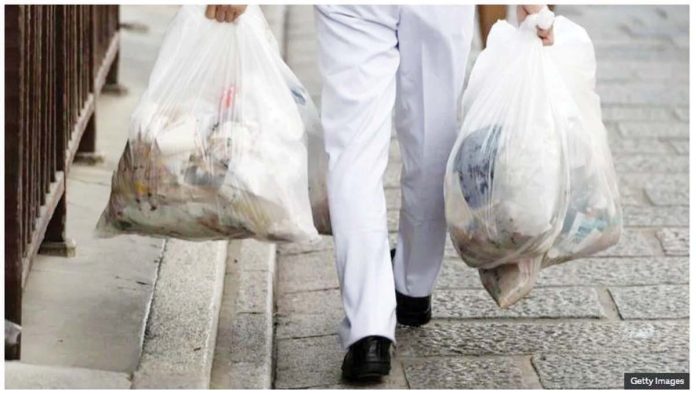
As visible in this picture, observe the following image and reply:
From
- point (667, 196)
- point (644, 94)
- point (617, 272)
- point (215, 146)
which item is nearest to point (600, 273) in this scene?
point (617, 272)

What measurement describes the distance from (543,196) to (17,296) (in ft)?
4.29

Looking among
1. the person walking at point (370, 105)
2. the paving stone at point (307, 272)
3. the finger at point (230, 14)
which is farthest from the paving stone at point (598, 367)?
the finger at point (230, 14)

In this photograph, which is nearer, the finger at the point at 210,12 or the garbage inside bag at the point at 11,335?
the garbage inside bag at the point at 11,335

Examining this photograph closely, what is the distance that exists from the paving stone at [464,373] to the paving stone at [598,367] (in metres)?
0.08

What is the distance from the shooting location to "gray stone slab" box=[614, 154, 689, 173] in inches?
255

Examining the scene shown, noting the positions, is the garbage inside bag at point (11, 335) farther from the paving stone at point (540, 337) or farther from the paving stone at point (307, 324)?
the paving stone at point (540, 337)

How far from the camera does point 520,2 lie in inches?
158

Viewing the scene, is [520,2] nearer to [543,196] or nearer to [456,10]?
[456,10]

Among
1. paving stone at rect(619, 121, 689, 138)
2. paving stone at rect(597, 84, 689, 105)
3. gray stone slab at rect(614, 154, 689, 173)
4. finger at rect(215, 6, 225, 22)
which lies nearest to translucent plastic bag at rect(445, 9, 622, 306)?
finger at rect(215, 6, 225, 22)

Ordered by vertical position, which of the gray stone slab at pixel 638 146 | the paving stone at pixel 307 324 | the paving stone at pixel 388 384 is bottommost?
the gray stone slab at pixel 638 146

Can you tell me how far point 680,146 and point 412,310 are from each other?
274 centimetres

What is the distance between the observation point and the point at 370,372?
13.1 ft

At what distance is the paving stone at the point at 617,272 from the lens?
5.07 meters

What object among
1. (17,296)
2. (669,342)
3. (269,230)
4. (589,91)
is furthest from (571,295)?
(17,296)
